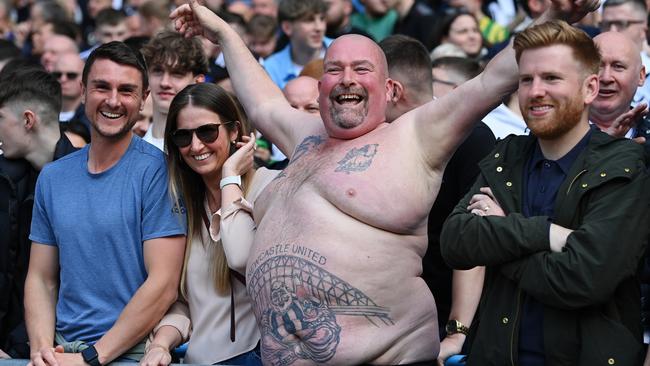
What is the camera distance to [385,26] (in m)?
11.6

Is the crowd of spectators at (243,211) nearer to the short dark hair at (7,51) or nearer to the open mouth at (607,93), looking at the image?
the open mouth at (607,93)

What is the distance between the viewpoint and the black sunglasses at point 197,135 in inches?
224

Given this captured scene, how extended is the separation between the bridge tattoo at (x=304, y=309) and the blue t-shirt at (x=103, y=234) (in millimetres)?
869

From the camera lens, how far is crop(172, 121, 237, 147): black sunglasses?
224 inches

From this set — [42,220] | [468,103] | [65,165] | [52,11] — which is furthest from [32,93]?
[52,11]

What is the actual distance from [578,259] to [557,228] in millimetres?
Answer: 177

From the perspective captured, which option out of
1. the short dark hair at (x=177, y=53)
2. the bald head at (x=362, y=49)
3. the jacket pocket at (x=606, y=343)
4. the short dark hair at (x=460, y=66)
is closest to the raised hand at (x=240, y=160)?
the bald head at (x=362, y=49)

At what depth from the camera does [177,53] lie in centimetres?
724

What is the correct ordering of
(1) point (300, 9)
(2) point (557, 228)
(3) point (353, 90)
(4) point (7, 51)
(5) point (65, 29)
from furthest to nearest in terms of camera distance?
1. (5) point (65, 29)
2. (4) point (7, 51)
3. (1) point (300, 9)
4. (3) point (353, 90)
5. (2) point (557, 228)

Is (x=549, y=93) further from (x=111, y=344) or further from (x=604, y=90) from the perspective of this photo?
(x=111, y=344)

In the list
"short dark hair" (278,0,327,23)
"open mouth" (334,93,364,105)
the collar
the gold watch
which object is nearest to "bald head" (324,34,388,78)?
"open mouth" (334,93,364,105)

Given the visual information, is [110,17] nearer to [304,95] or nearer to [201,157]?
[304,95]

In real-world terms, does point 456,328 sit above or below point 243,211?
below

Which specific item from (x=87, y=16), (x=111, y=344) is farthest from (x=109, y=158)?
(x=87, y=16)
